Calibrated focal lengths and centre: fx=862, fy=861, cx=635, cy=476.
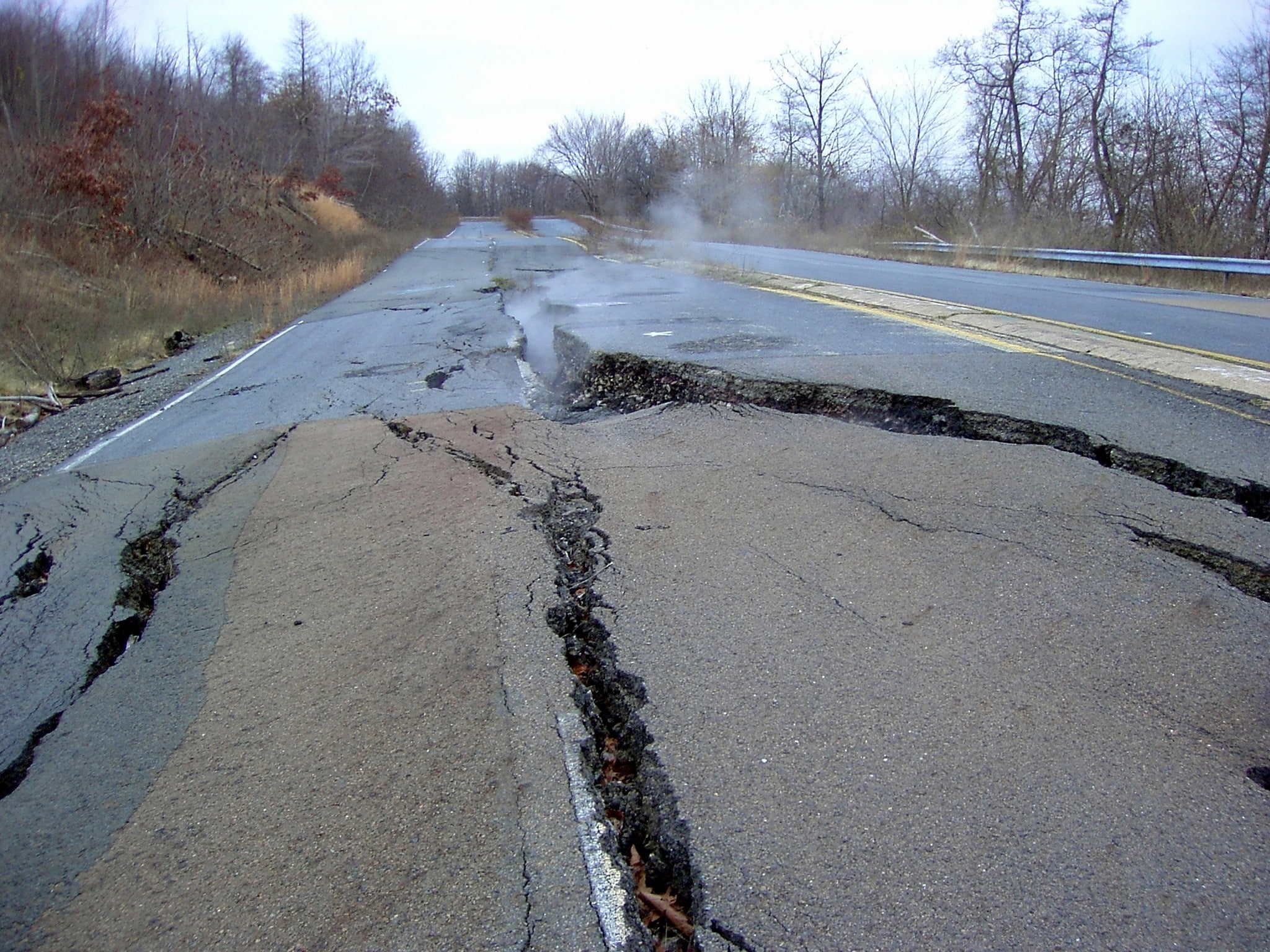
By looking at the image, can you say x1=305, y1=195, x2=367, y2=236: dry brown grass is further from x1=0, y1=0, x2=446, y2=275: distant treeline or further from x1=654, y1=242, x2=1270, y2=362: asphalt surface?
x1=654, y1=242, x2=1270, y2=362: asphalt surface

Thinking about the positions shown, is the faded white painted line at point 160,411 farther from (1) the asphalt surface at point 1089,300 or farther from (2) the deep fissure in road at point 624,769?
(1) the asphalt surface at point 1089,300

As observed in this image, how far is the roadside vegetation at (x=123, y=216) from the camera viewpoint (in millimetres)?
12875

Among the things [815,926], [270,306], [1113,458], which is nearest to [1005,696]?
[815,926]

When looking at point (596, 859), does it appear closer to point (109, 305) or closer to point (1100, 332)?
point (1100, 332)

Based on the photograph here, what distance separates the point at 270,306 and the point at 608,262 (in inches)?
337

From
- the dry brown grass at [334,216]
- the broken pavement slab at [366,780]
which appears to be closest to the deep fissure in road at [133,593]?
the broken pavement slab at [366,780]

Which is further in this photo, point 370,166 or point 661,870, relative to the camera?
point 370,166

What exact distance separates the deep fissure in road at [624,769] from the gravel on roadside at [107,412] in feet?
17.2

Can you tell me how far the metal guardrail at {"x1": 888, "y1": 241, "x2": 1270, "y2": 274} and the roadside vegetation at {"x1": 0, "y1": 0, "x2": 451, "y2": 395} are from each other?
16.1 metres

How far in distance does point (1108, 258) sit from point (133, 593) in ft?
63.4

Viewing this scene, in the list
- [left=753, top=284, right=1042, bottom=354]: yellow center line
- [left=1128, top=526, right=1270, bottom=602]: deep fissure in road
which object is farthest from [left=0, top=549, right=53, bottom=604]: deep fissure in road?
[left=753, top=284, right=1042, bottom=354]: yellow center line

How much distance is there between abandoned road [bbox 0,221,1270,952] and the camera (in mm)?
2070

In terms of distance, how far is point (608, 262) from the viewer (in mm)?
21766

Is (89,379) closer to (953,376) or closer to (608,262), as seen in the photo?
(953,376)
